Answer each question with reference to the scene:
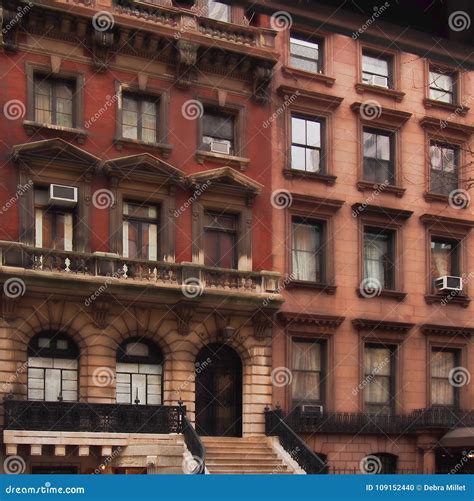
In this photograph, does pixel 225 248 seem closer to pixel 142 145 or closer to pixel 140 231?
pixel 140 231

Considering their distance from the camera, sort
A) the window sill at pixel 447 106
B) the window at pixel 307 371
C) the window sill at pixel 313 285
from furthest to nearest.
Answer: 1. the window sill at pixel 447 106
2. the window sill at pixel 313 285
3. the window at pixel 307 371

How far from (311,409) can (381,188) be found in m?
7.59

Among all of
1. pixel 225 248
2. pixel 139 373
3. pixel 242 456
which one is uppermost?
pixel 225 248

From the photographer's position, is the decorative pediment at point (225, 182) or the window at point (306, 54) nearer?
the decorative pediment at point (225, 182)

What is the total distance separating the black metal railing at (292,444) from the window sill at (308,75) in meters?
10.3

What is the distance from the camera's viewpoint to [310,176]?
1102 inches

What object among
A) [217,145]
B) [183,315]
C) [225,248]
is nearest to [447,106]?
[217,145]

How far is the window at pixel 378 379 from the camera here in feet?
91.7

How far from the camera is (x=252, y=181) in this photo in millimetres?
26734

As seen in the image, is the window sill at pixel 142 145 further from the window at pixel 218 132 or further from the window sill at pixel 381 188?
the window sill at pixel 381 188

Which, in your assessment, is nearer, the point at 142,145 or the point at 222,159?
the point at 142,145

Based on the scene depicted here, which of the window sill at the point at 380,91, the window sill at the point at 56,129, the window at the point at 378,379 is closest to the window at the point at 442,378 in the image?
the window at the point at 378,379

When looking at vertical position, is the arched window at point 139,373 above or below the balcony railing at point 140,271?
below

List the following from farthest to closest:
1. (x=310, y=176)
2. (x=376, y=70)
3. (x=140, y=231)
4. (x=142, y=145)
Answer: (x=376, y=70) < (x=310, y=176) < (x=142, y=145) < (x=140, y=231)
